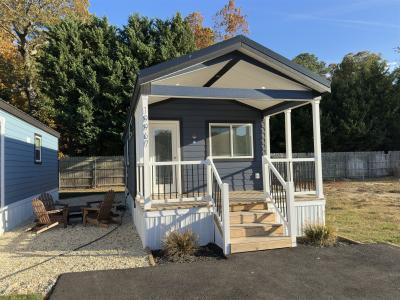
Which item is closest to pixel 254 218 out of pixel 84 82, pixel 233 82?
pixel 233 82

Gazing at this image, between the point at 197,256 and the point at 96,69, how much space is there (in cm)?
1810

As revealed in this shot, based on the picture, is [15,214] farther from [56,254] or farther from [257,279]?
[257,279]

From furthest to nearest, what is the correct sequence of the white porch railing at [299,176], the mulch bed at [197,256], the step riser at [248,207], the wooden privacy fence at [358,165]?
the wooden privacy fence at [358,165] < the white porch railing at [299,176] < the step riser at [248,207] < the mulch bed at [197,256]

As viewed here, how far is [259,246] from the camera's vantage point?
6047 mm

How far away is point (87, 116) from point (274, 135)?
38.6 ft

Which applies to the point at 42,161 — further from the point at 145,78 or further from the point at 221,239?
the point at 221,239

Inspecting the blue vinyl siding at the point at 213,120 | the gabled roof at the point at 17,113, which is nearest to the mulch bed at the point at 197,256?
the blue vinyl siding at the point at 213,120

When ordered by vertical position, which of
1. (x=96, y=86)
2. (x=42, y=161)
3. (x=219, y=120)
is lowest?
(x=42, y=161)

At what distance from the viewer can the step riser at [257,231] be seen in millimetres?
6324

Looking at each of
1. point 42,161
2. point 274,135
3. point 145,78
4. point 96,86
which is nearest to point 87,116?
point 96,86

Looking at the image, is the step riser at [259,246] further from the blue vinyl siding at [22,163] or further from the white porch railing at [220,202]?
the blue vinyl siding at [22,163]

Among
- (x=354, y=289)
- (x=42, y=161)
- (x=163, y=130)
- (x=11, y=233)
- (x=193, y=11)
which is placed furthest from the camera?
(x=193, y=11)

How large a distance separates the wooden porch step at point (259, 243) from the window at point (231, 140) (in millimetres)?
3544

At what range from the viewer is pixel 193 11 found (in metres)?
26.9
